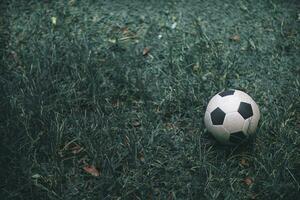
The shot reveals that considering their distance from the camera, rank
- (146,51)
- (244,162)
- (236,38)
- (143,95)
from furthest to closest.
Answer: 1. (236,38)
2. (146,51)
3. (143,95)
4. (244,162)

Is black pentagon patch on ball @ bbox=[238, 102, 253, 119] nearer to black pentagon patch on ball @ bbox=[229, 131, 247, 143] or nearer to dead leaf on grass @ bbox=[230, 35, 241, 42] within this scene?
black pentagon patch on ball @ bbox=[229, 131, 247, 143]

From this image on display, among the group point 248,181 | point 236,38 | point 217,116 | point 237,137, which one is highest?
point 236,38

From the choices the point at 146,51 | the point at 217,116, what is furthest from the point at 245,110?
the point at 146,51

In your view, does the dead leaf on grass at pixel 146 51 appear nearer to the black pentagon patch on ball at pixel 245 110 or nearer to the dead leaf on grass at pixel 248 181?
the black pentagon patch on ball at pixel 245 110

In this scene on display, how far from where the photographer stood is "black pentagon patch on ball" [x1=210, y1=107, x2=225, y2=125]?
127 inches

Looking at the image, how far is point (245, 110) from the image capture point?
3236 millimetres

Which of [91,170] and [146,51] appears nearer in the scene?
[91,170]

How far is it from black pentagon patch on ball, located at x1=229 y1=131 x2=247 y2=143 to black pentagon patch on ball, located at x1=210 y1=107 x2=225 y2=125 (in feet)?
0.51

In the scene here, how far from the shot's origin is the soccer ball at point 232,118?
3.21 metres

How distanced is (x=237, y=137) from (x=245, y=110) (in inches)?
9.7

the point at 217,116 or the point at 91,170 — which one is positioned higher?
the point at 217,116

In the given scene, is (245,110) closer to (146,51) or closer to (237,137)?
(237,137)

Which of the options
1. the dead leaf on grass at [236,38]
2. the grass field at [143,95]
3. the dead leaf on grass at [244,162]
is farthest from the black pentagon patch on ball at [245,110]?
the dead leaf on grass at [236,38]

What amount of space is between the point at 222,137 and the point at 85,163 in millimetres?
1232
